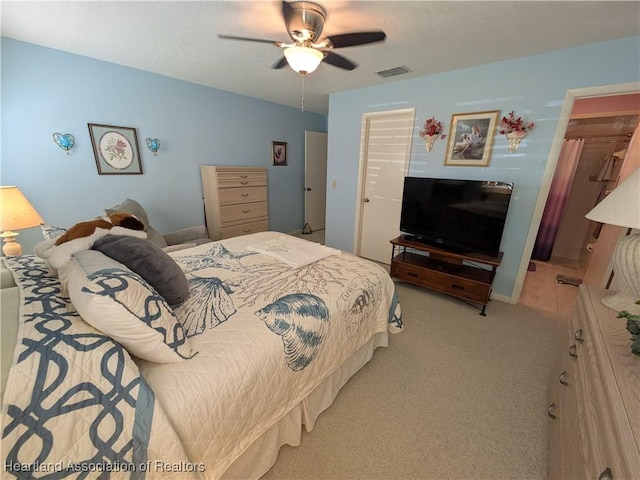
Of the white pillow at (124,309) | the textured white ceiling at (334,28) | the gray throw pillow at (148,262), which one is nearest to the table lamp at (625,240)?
the textured white ceiling at (334,28)

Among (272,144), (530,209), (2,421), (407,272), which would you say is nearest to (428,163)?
(530,209)

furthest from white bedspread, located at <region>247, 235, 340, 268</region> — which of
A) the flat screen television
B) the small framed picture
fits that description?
the small framed picture

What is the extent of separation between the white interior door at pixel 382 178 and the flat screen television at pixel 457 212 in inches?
18.2

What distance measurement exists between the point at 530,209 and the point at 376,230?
5.65 ft

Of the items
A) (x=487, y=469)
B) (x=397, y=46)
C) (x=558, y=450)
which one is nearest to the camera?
(x=558, y=450)

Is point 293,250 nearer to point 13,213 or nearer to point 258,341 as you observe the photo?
point 258,341

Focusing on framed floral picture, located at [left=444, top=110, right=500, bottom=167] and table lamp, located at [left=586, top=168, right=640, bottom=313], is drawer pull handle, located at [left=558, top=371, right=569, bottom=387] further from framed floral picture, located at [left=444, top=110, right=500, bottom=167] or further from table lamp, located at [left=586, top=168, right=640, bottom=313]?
framed floral picture, located at [left=444, top=110, right=500, bottom=167]

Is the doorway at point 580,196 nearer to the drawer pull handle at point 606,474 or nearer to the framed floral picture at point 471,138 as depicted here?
the framed floral picture at point 471,138

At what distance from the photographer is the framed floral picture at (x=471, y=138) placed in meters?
2.47

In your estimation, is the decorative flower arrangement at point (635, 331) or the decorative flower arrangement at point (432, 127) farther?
the decorative flower arrangement at point (432, 127)

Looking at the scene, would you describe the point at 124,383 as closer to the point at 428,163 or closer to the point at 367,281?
the point at 367,281

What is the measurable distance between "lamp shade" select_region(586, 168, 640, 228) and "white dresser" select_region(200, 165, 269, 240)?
135 inches

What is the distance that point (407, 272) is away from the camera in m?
2.74

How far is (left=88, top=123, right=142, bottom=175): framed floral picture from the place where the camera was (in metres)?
2.58
